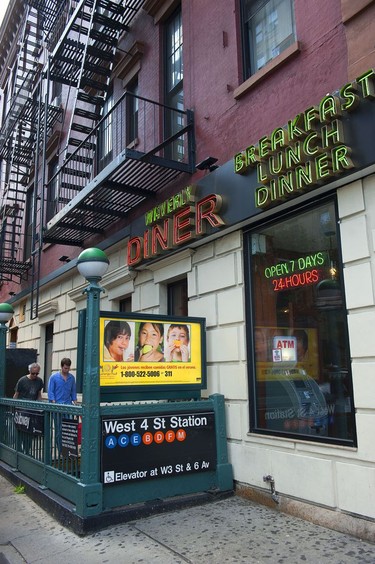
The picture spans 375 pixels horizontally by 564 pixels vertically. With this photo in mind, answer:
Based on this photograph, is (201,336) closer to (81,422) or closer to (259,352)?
(259,352)

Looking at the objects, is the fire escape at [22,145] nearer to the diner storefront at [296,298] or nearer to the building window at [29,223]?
the building window at [29,223]

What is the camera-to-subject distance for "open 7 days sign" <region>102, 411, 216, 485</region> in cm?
509

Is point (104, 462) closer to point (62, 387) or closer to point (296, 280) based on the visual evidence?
point (296, 280)

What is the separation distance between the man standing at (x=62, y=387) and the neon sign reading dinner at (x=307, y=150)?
519cm

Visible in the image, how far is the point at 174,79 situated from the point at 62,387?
6180 millimetres

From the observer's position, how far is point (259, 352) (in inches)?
243

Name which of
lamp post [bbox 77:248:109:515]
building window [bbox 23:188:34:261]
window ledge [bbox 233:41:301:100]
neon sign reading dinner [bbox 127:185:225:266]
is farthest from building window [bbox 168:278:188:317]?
building window [bbox 23:188:34:261]

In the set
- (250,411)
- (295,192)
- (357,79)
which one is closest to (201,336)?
(250,411)

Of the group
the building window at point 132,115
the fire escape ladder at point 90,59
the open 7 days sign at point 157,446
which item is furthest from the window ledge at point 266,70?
the open 7 days sign at point 157,446

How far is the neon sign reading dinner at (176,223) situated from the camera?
6695 mm

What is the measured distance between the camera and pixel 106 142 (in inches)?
427

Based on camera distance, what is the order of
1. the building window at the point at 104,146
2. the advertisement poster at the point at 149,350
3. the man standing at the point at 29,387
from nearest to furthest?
the advertisement poster at the point at 149,350 → the man standing at the point at 29,387 → the building window at the point at 104,146

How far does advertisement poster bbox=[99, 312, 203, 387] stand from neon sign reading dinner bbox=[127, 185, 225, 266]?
4.66 ft

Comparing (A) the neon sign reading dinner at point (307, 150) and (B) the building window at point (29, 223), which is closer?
(A) the neon sign reading dinner at point (307, 150)
